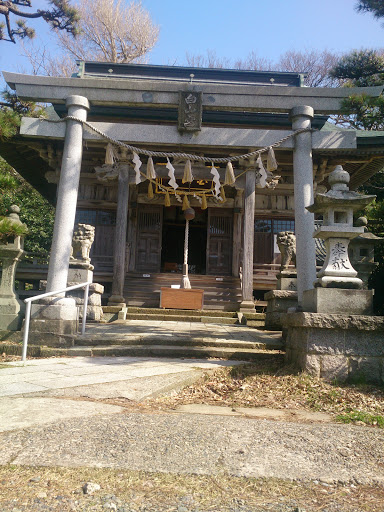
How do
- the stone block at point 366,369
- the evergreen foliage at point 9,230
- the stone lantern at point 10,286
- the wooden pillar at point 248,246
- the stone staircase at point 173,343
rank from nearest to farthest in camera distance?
the stone block at point 366,369, the stone staircase at point 173,343, the evergreen foliage at point 9,230, the stone lantern at point 10,286, the wooden pillar at point 248,246

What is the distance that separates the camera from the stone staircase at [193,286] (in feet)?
38.8

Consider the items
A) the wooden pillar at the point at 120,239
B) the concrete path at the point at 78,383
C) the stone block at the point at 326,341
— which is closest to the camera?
the concrete path at the point at 78,383

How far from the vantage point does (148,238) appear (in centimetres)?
1399

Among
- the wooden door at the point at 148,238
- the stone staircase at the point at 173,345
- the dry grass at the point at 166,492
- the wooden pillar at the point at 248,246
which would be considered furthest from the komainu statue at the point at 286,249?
the dry grass at the point at 166,492

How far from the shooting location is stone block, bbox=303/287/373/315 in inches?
192

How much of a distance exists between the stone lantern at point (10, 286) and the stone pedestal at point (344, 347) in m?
4.93

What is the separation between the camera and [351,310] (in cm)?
488

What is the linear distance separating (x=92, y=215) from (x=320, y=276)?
397 inches

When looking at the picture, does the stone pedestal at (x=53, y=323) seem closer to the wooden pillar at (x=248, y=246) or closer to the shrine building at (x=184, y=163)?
the shrine building at (x=184, y=163)

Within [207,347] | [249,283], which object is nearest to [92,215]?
[249,283]

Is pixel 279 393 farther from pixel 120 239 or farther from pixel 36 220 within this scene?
pixel 36 220

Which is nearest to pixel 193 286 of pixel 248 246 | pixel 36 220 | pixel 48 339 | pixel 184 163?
pixel 248 246

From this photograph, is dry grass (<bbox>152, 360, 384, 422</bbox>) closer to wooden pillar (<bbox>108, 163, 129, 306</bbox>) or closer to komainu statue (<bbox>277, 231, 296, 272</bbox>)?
komainu statue (<bbox>277, 231, 296, 272</bbox>)

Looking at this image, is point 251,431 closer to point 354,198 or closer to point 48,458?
point 48,458
